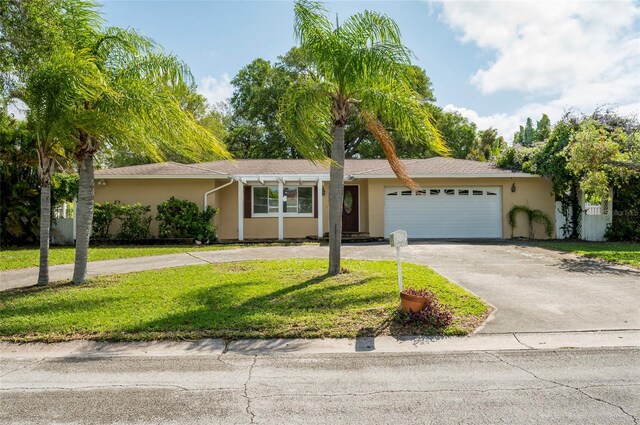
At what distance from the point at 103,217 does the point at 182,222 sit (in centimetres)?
288

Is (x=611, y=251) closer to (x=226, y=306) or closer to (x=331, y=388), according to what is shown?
(x=226, y=306)

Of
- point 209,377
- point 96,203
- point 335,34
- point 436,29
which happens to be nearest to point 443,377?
point 209,377

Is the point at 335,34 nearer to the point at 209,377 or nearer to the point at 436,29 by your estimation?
the point at 436,29

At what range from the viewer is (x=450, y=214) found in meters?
16.9

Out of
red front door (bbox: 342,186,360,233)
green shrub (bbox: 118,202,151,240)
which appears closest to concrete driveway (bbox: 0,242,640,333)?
red front door (bbox: 342,186,360,233)

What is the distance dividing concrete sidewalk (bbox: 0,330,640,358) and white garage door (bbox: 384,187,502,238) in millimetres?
11668

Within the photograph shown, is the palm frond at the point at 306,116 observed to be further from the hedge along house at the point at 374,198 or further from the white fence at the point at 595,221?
the white fence at the point at 595,221

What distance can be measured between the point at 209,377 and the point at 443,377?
91.6 inches

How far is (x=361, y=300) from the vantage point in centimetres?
666

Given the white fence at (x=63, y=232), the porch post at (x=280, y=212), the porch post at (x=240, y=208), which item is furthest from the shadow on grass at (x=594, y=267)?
the white fence at (x=63, y=232)

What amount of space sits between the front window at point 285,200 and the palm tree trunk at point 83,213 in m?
9.16

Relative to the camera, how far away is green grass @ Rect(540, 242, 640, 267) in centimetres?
1065

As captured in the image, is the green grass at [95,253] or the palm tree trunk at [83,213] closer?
the palm tree trunk at [83,213]

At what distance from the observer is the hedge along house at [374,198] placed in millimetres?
16266
